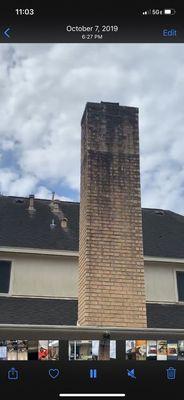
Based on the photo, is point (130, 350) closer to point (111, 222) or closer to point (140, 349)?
point (140, 349)

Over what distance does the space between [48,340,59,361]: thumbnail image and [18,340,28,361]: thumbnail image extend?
78 mm

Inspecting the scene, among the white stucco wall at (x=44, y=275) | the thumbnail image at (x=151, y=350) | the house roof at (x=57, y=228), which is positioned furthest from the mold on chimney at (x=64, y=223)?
the thumbnail image at (x=151, y=350)

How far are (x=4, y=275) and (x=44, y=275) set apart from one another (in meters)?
0.70

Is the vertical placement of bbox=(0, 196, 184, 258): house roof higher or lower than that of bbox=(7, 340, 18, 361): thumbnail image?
higher

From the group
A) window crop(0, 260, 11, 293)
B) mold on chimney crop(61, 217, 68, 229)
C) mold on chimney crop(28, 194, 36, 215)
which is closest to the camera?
window crop(0, 260, 11, 293)

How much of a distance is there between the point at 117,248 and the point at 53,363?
Result: 4187 mm

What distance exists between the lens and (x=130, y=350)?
1.75 metres

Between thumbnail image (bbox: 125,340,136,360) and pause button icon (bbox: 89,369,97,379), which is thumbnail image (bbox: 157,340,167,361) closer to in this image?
thumbnail image (bbox: 125,340,136,360)

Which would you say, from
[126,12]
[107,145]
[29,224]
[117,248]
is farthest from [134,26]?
[29,224]

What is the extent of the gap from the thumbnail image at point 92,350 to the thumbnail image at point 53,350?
0.04 metres

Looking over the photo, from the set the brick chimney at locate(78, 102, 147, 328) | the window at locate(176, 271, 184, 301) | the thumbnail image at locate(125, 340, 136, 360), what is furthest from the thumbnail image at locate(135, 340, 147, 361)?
the window at locate(176, 271, 184, 301)

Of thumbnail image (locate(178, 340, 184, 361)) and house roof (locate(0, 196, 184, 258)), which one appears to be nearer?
thumbnail image (locate(178, 340, 184, 361))

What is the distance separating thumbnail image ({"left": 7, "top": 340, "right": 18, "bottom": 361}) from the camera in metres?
1.69

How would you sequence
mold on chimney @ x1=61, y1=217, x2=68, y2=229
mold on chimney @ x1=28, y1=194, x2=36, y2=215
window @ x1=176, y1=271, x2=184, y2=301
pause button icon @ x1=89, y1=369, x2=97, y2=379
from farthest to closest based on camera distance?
mold on chimney @ x1=28, y1=194, x2=36, y2=215
mold on chimney @ x1=61, y1=217, x2=68, y2=229
window @ x1=176, y1=271, x2=184, y2=301
pause button icon @ x1=89, y1=369, x2=97, y2=379
